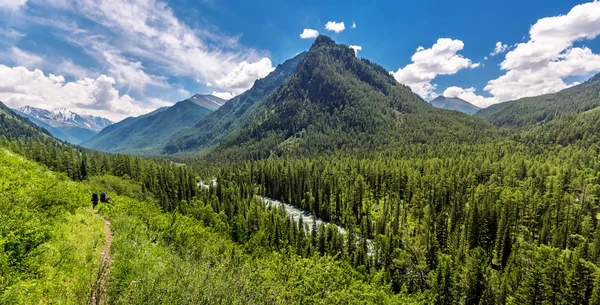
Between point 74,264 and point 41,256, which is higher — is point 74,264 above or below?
below

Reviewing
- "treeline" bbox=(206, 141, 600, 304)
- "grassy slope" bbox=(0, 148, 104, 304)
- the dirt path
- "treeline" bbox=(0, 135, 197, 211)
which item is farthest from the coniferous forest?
"treeline" bbox=(0, 135, 197, 211)

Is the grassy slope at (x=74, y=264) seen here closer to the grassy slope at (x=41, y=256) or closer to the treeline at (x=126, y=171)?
the grassy slope at (x=41, y=256)

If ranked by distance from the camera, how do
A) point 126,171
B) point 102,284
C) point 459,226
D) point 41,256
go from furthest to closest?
point 126,171 → point 459,226 → point 102,284 → point 41,256

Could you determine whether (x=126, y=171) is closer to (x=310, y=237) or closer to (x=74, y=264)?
(x=310, y=237)

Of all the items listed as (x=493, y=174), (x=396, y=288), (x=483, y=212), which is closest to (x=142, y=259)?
(x=396, y=288)

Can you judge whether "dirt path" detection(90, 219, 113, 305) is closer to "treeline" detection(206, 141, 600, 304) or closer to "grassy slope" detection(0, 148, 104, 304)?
"grassy slope" detection(0, 148, 104, 304)

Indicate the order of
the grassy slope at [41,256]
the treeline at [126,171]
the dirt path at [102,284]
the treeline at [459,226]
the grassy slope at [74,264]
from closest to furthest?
1. the grassy slope at [41,256]
2. the grassy slope at [74,264]
3. the dirt path at [102,284]
4. the treeline at [459,226]
5. the treeline at [126,171]

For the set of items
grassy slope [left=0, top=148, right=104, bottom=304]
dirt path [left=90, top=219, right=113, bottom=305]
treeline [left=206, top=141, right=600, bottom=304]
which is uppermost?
grassy slope [left=0, top=148, right=104, bottom=304]

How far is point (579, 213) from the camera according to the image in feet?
363

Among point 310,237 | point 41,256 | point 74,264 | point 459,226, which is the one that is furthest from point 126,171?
point 459,226

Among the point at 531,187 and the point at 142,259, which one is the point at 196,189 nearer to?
the point at 142,259

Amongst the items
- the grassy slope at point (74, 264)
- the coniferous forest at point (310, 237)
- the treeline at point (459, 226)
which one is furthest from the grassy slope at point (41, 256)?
the treeline at point (459, 226)

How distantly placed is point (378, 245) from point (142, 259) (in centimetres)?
8521

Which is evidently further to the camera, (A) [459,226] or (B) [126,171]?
(B) [126,171]
